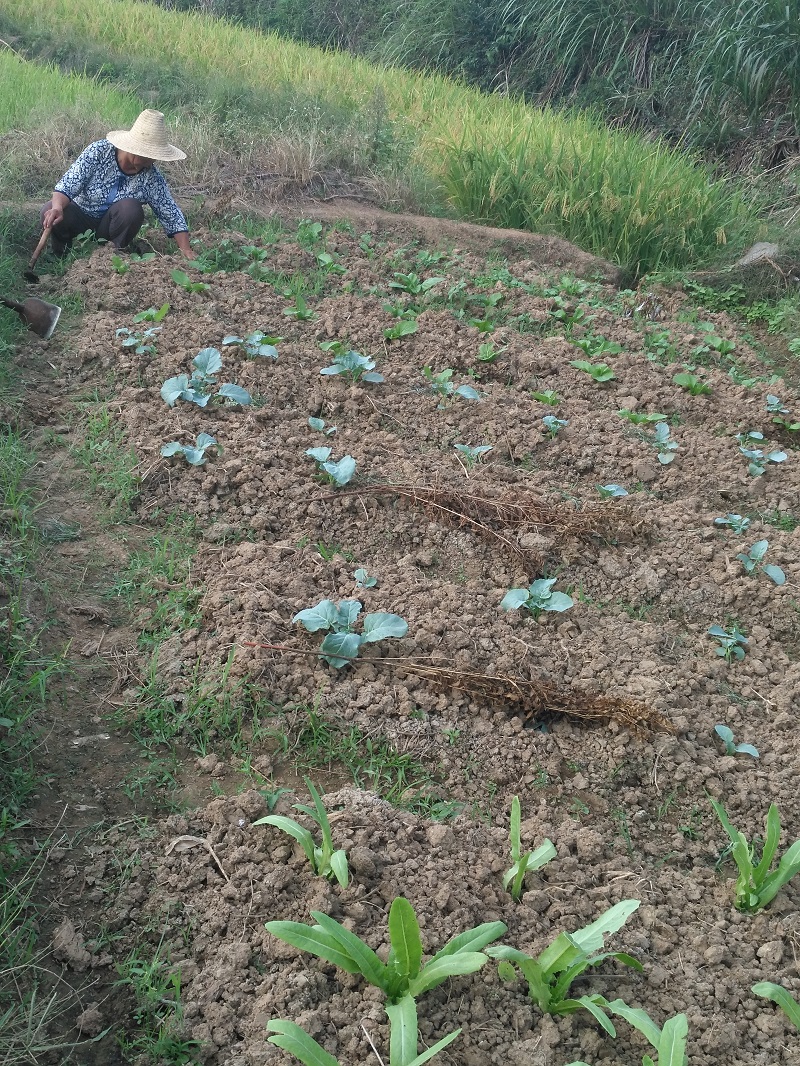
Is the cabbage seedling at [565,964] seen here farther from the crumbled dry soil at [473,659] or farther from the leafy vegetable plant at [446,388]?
the leafy vegetable plant at [446,388]

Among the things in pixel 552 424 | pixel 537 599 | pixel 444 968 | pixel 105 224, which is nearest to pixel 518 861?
pixel 444 968

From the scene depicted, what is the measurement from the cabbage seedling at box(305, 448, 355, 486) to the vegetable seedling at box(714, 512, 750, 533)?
146cm

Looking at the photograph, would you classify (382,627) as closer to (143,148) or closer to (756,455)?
(756,455)

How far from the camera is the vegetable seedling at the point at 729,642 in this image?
2.93 meters

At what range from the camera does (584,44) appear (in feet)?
34.7

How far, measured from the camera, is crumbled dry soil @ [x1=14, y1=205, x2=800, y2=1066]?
71.7 inches

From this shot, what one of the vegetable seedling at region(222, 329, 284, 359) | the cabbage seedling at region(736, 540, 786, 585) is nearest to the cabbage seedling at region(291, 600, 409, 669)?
the cabbage seedling at region(736, 540, 786, 585)

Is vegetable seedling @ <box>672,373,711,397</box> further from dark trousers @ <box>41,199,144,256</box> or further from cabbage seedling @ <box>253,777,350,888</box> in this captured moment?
cabbage seedling @ <box>253,777,350,888</box>

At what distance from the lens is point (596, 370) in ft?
14.6

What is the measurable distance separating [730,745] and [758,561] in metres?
1.01

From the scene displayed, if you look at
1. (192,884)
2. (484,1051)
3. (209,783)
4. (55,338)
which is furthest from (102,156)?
(484,1051)

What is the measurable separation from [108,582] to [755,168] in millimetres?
7483

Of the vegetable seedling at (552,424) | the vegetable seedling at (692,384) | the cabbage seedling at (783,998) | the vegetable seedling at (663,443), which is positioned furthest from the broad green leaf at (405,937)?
the vegetable seedling at (692,384)

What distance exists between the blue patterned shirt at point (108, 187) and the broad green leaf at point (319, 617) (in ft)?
10.9
